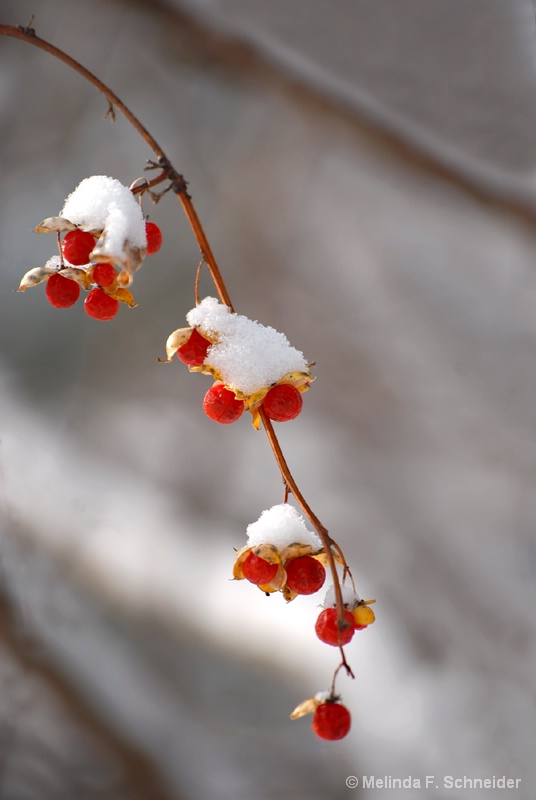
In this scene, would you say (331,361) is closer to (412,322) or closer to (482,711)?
(412,322)

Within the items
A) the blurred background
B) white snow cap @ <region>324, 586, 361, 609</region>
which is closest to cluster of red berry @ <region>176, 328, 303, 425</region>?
white snow cap @ <region>324, 586, 361, 609</region>

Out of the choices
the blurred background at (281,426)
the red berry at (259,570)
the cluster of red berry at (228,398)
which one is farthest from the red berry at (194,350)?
the blurred background at (281,426)

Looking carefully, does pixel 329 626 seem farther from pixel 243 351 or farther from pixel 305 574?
pixel 243 351

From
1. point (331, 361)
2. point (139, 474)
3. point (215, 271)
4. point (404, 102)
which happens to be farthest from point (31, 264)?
point (215, 271)

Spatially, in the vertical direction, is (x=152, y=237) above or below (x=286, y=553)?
above

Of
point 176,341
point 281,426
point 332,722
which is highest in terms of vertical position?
point 281,426

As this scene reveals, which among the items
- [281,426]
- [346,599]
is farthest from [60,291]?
[281,426]
